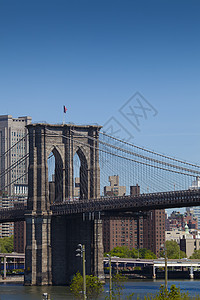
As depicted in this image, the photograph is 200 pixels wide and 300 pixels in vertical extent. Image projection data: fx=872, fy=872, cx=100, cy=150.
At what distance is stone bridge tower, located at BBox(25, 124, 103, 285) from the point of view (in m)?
124

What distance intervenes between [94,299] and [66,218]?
122ft

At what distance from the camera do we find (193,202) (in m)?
109

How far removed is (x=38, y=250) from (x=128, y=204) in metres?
16.9

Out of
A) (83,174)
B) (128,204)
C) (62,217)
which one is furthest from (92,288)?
(83,174)

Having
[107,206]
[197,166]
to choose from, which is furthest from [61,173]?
[197,166]

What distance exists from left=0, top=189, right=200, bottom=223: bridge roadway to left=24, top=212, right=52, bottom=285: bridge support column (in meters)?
2.28

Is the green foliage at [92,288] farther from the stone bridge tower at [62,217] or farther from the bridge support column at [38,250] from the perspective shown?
the bridge support column at [38,250]

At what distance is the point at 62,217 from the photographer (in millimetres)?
127438

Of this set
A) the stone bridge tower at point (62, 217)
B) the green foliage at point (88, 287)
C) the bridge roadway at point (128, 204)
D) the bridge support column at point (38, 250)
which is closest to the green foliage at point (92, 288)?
the green foliage at point (88, 287)

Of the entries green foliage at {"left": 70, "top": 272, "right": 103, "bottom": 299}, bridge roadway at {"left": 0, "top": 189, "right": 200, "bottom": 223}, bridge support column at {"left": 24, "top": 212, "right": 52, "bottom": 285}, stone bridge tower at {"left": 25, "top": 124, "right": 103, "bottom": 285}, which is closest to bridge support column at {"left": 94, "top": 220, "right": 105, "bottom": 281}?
Result: stone bridge tower at {"left": 25, "top": 124, "right": 103, "bottom": 285}

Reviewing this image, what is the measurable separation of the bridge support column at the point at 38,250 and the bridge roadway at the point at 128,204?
7.47 ft

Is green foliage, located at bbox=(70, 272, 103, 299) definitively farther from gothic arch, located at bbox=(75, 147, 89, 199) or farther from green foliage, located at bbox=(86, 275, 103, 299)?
gothic arch, located at bbox=(75, 147, 89, 199)

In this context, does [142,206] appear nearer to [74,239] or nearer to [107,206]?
[107,206]

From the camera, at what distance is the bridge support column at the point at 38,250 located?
12388 centimetres
